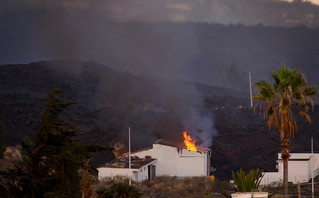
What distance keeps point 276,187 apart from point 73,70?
122m

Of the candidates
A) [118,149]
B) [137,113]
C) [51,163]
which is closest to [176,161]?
[118,149]

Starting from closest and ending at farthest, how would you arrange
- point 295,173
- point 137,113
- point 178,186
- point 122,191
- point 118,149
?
1. point 122,191
2. point 178,186
3. point 295,173
4. point 118,149
5. point 137,113

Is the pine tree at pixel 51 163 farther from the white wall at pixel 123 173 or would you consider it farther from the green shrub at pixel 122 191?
the white wall at pixel 123 173

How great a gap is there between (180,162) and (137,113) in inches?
1979

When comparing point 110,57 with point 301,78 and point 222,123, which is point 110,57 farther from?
point 301,78

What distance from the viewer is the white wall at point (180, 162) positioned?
60.7 meters

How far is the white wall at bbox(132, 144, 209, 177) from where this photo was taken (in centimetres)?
6072

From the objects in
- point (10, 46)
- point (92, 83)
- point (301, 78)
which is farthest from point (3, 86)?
point (301, 78)

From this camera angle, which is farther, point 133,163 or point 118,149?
point 118,149

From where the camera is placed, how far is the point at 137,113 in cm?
11056

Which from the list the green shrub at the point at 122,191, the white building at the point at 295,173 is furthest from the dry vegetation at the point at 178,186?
the green shrub at the point at 122,191

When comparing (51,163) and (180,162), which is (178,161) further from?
(51,163)

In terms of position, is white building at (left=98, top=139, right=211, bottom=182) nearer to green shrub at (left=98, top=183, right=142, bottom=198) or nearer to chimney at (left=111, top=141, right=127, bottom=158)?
chimney at (left=111, top=141, right=127, bottom=158)

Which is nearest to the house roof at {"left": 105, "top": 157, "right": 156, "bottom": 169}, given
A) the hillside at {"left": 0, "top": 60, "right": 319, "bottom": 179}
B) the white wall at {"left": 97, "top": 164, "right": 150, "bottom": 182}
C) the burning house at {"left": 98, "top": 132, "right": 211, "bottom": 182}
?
the burning house at {"left": 98, "top": 132, "right": 211, "bottom": 182}
